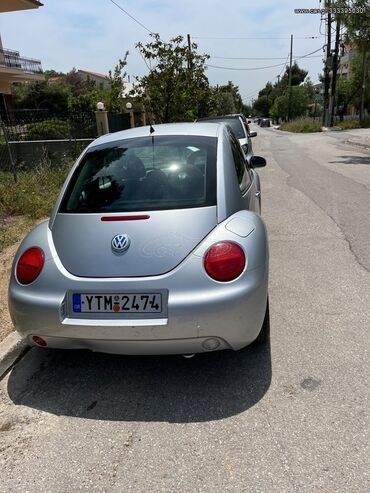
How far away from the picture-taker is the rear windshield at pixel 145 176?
10.1ft

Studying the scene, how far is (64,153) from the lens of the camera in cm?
1258

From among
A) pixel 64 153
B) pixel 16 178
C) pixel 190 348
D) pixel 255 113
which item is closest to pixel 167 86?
pixel 64 153

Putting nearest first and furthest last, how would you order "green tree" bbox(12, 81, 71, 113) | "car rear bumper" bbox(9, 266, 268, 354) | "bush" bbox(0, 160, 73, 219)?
"car rear bumper" bbox(9, 266, 268, 354), "bush" bbox(0, 160, 73, 219), "green tree" bbox(12, 81, 71, 113)

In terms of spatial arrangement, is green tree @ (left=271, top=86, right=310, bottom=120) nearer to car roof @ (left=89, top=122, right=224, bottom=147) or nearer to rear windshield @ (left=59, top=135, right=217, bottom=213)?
car roof @ (left=89, top=122, right=224, bottom=147)

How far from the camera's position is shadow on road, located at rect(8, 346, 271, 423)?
9.02 ft

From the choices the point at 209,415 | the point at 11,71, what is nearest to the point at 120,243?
the point at 209,415

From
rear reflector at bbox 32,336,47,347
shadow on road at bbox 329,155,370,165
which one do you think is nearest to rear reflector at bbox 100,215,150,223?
rear reflector at bbox 32,336,47,347

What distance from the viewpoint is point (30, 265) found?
2896 millimetres

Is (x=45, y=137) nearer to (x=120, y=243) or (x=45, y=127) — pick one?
(x=45, y=127)

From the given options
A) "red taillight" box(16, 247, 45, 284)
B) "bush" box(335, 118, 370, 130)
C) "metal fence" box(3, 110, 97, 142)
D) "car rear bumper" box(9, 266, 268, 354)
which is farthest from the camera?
"bush" box(335, 118, 370, 130)

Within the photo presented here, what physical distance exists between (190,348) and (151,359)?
0.67 m

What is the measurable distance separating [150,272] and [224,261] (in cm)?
44

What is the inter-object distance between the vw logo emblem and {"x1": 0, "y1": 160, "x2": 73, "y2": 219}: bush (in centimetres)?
500

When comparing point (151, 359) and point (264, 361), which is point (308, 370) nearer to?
point (264, 361)
